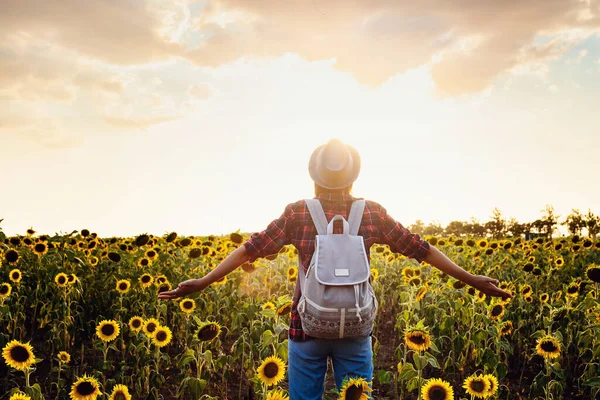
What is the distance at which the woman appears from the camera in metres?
2.85

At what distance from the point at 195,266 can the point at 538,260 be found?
6659 mm

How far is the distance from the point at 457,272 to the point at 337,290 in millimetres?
1019

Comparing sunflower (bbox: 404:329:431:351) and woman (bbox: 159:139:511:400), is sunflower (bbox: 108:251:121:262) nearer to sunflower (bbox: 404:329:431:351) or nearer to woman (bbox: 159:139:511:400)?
woman (bbox: 159:139:511:400)

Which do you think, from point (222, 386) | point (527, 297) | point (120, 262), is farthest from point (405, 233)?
point (120, 262)

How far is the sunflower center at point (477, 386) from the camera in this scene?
357 cm

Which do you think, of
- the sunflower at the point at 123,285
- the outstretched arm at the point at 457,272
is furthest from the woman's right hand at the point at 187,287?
the sunflower at the point at 123,285

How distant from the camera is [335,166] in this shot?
2912 mm

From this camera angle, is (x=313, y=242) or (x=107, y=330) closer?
(x=313, y=242)

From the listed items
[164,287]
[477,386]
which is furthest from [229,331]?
[477,386]

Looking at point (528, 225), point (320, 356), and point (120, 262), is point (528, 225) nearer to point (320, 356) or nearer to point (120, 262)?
point (120, 262)

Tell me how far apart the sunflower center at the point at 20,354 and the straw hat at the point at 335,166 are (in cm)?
274

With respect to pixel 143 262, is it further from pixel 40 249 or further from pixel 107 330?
pixel 107 330

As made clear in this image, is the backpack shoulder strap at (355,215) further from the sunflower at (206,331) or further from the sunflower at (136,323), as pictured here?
the sunflower at (136,323)

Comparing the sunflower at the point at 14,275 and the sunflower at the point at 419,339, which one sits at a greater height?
the sunflower at the point at 14,275
